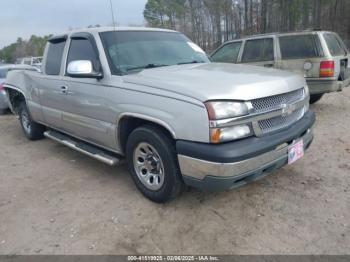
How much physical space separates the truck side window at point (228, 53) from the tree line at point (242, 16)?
38.4ft

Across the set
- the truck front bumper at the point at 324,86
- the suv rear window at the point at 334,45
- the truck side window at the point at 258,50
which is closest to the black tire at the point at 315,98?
the truck front bumper at the point at 324,86

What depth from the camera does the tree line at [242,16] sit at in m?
26.6

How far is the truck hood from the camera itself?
110 inches

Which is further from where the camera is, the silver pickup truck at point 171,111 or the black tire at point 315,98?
the black tire at point 315,98

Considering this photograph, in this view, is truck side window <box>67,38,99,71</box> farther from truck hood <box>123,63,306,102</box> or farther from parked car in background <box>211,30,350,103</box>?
parked car in background <box>211,30,350,103</box>

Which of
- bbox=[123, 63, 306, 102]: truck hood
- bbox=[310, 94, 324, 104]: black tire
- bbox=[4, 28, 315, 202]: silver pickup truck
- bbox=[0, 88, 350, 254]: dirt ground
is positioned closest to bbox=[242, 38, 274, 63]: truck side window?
bbox=[310, 94, 324, 104]: black tire

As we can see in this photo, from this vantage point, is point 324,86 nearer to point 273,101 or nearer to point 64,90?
point 273,101

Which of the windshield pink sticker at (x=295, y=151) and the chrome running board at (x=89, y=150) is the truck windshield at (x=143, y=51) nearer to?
the chrome running board at (x=89, y=150)

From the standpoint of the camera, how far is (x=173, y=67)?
375 cm

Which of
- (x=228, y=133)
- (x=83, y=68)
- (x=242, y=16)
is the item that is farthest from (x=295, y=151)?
(x=242, y=16)

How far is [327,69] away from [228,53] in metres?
2.76

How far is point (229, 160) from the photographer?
8.77 feet

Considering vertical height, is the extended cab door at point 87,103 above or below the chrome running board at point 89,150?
above

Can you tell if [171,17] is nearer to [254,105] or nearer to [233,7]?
[233,7]
